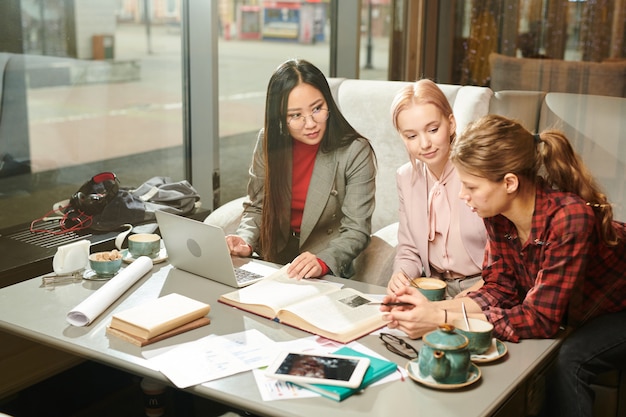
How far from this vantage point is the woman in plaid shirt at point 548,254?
5.83 feet

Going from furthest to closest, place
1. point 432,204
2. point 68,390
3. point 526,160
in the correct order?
point 68,390, point 432,204, point 526,160

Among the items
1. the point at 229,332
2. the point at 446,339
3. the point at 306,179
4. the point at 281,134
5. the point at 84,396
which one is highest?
the point at 281,134

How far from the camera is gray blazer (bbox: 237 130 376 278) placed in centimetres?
264

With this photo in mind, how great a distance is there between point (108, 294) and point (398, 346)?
81cm

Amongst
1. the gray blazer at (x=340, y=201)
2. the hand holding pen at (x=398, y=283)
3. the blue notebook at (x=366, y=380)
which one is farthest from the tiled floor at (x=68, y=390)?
the blue notebook at (x=366, y=380)

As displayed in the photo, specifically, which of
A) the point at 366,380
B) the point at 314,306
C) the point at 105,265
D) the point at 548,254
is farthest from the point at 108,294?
the point at 548,254

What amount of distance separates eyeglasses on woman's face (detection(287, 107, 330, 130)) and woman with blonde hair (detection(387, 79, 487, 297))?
13.1 inches

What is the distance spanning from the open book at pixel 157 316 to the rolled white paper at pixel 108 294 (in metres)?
0.08

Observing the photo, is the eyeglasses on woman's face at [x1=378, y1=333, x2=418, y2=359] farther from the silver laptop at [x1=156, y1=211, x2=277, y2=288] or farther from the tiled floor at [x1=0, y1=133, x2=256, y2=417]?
the tiled floor at [x1=0, y1=133, x2=256, y2=417]

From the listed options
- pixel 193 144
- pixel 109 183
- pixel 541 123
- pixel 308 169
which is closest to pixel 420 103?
pixel 541 123

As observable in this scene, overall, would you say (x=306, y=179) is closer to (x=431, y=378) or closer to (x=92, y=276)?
(x=92, y=276)

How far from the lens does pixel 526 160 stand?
1.86m

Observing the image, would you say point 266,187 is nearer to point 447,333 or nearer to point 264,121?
point 264,121

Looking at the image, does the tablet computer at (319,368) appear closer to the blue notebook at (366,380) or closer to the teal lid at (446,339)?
the blue notebook at (366,380)
